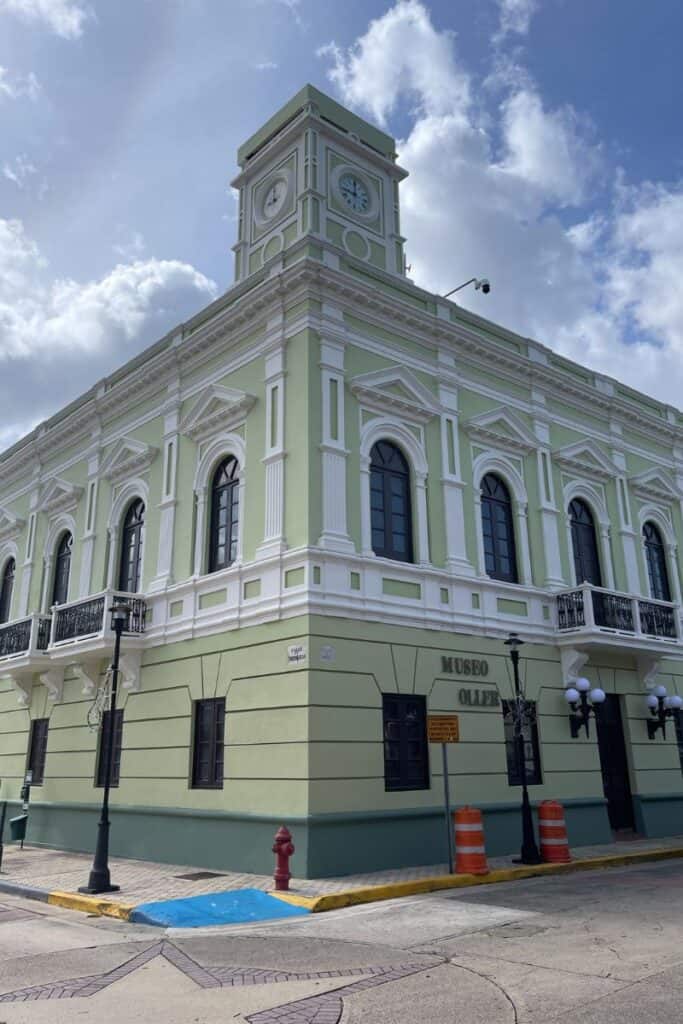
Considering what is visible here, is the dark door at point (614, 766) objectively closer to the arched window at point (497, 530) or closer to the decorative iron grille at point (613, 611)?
the decorative iron grille at point (613, 611)

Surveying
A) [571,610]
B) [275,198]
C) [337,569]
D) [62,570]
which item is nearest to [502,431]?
[571,610]

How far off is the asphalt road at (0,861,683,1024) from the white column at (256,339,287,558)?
6147mm

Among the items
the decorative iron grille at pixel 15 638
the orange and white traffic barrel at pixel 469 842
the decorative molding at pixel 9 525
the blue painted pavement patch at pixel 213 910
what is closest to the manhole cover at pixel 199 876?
the blue painted pavement patch at pixel 213 910

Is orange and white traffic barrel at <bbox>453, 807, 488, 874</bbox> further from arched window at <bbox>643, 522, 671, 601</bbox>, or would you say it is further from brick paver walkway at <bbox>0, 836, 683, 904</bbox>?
arched window at <bbox>643, 522, 671, 601</bbox>

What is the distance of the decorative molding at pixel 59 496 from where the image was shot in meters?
21.2

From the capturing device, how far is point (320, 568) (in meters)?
13.8

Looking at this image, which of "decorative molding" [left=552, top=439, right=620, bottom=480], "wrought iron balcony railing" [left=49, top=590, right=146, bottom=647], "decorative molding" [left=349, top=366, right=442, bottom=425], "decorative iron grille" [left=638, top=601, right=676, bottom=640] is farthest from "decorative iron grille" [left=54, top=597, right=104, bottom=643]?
"decorative iron grille" [left=638, top=601, right=676, bottom=640]

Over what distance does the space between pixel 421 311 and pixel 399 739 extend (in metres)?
8.49

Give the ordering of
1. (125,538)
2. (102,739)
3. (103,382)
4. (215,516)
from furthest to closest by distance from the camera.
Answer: (103,382)
(125,538)
(102,739)
(215,516)

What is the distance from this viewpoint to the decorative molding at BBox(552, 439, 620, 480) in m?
19.4

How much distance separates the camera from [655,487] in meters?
21.7

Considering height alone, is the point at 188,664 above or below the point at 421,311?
below

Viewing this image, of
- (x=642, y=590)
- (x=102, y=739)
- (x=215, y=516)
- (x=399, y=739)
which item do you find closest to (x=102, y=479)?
(x=215, y=516)

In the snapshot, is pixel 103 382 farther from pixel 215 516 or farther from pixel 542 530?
pixel 542 530
